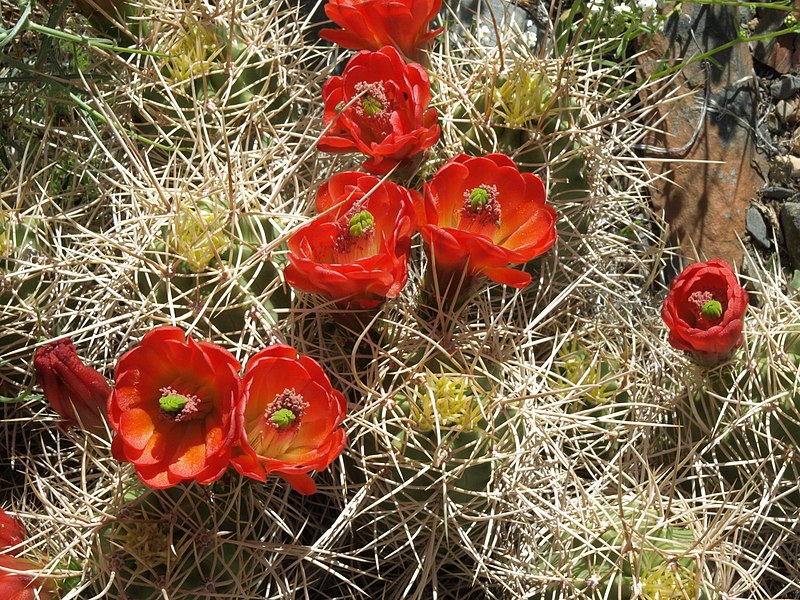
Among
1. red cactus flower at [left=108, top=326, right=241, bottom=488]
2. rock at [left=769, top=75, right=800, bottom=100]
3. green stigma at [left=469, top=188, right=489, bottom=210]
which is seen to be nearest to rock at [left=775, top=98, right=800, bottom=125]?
rock at [left=769, top=75, right=800, bottom=100]

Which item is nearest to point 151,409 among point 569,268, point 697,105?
point 569,268

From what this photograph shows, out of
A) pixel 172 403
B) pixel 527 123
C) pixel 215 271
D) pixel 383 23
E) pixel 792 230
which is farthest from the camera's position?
pixel 792 230

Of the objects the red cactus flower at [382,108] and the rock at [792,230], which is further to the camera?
the rock at [792,230]

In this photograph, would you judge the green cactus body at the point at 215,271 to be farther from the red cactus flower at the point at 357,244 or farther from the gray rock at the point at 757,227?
the gray rock at the point at 757,227

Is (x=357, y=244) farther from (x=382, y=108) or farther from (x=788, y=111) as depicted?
(x=788, y=111)

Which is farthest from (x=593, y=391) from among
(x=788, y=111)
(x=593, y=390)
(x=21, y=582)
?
(x=788, y=111)

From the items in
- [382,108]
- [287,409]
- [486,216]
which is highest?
[382,108]

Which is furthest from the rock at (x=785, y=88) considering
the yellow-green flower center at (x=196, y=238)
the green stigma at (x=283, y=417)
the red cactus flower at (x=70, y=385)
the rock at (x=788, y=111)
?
the red cactus flower at (x=70, y=385)
